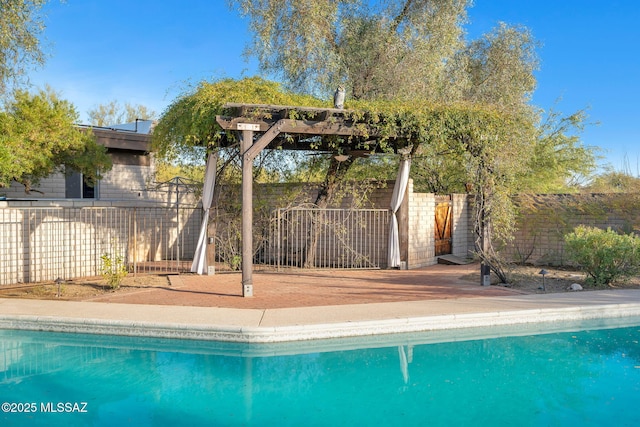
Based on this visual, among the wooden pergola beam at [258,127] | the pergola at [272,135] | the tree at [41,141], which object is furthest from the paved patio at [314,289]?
the tree at [41,141]

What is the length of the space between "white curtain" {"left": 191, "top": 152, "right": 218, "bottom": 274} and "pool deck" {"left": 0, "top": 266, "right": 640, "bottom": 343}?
2.31 ft

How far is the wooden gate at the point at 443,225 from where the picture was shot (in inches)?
596

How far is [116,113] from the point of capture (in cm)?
3794

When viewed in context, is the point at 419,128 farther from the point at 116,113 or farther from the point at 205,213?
the point at 116,113

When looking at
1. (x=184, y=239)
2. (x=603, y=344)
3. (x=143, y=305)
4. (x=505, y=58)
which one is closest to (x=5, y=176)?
(x=143, y=305)

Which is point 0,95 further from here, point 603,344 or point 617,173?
point 617,173

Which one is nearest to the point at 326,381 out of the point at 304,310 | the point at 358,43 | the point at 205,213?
the point at 304,310

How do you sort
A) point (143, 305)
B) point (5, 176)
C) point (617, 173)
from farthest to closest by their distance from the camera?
point (617, 173), point (5, 176), point (143, 305)

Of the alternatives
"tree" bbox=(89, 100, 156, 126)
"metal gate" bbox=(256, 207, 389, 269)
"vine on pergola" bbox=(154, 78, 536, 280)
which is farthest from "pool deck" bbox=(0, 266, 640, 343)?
"tree" bbox=(89, 100, 156, 126)

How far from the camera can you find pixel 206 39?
19594 mm

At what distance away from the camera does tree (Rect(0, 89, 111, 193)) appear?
34.9 feet

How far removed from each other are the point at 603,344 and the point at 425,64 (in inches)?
409

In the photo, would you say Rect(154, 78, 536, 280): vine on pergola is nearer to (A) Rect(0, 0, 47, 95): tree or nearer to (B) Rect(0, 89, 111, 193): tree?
(B) Rect(0, 89, 111, 193): tree

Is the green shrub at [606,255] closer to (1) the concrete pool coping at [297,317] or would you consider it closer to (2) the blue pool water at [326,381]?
(1) the concrete pool coping at [297,317]
